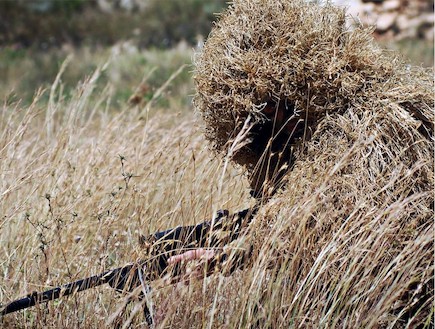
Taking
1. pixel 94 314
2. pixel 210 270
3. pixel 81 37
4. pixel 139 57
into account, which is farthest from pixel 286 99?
pixel 81 37

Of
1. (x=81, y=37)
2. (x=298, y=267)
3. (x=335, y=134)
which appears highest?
(x=335, y=134)

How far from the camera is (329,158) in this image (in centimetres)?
300

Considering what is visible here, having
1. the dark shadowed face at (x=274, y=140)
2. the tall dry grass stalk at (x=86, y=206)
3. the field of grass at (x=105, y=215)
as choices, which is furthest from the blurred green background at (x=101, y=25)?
the dark shadowed face at (x=274, y=140)

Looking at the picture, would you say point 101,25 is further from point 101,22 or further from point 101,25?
point 101,22

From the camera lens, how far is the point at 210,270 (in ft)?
9.98

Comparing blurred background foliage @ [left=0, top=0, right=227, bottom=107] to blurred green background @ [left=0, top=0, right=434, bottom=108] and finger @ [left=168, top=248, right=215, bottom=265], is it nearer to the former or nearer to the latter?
blurred green background @ [left=0, top=0, right=434, bottom=108]

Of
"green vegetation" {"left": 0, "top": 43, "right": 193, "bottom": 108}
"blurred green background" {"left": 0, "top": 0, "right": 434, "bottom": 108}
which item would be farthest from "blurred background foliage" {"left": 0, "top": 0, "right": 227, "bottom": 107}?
"green vegetation" {"left": 0, "top": 43, "right": 193, "bottom": 108}

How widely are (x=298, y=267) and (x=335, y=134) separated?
563 millimetres

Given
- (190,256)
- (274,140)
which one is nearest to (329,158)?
(274,140)

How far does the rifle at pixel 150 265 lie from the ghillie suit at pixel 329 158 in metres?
0.14

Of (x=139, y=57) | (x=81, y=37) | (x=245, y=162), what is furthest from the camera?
(x=81, y=37)

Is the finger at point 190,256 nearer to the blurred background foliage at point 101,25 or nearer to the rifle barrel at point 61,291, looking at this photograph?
the rifle barrel at point 61,291

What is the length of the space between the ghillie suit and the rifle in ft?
0.45

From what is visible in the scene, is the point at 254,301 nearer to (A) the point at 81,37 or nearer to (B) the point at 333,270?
(B) the point at 333,270
